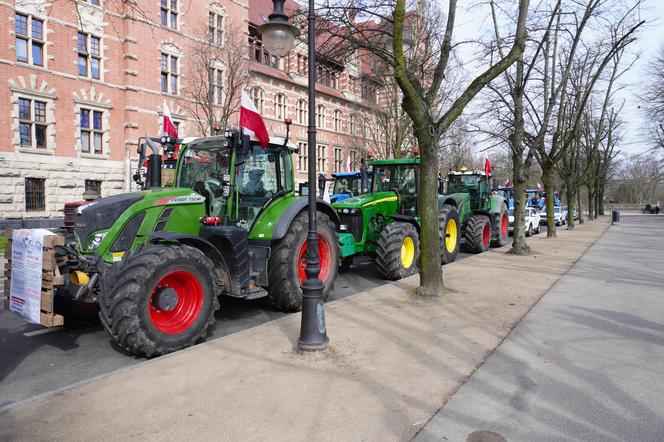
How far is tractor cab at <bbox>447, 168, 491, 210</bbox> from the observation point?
16938mm

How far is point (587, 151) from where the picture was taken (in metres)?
35.9

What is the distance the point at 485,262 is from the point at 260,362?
935 cm

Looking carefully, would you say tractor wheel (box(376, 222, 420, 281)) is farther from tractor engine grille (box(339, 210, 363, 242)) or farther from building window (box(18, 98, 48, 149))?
building window (box(18, 98, 48, 149))

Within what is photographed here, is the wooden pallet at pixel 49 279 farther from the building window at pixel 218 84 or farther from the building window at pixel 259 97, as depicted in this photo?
the building window at pixel 259 97

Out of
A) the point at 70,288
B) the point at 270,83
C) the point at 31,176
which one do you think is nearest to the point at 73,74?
the point at 31,176

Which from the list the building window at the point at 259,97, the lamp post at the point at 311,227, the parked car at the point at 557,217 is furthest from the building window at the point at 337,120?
the lamp post at the point at 311,227

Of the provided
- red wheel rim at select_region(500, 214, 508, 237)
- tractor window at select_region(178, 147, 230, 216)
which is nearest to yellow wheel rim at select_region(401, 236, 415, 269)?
tractor window at select_region(178, 147, 230, 216)

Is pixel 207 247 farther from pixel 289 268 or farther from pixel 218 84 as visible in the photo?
pixel 218 84

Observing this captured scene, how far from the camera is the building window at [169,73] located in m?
26.0

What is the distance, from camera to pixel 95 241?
218 inches

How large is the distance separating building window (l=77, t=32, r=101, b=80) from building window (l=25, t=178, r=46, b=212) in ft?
18.8

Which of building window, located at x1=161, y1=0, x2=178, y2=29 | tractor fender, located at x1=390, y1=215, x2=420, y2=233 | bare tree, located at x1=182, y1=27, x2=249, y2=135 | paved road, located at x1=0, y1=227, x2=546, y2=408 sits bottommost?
paved road, located at x1=0, y1=227, x2=546, y2=408

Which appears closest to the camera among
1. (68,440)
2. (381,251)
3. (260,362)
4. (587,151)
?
(68,440)

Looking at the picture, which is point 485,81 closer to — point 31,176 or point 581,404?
point 581,404
